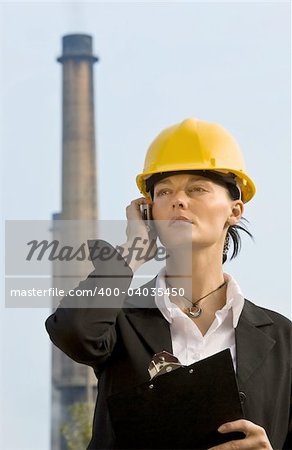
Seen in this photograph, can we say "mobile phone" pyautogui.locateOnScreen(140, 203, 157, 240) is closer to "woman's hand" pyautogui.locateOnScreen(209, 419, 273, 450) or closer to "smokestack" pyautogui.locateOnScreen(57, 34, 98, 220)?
"woman's hand" pyautogui.locateOnScreen(209, 419, 273, 450)

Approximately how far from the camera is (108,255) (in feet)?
16.1

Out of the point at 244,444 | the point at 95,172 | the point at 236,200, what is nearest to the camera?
the point at 244,444

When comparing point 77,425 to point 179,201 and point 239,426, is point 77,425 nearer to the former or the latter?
point 179,201

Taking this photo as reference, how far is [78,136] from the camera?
4950 cm

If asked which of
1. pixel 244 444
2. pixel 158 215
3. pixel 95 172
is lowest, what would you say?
pixel 244 444

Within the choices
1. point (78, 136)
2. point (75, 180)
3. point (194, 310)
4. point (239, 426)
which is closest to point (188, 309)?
point (194, 310)

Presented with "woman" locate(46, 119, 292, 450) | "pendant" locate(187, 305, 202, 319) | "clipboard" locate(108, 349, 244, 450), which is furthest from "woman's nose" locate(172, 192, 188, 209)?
"clipboard" locate(108, 349, 244, 450)

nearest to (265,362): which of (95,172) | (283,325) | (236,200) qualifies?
(283,325)

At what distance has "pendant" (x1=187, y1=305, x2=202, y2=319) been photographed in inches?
201

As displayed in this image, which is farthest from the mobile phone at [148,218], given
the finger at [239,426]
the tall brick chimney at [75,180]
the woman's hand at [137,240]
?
the tall brick chimney at [75,180]

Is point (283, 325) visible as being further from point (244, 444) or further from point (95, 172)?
point (95, 172)

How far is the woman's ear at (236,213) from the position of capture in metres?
5.18

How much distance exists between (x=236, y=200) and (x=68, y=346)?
0.78 meters

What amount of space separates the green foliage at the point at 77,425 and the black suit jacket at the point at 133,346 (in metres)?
37.8
